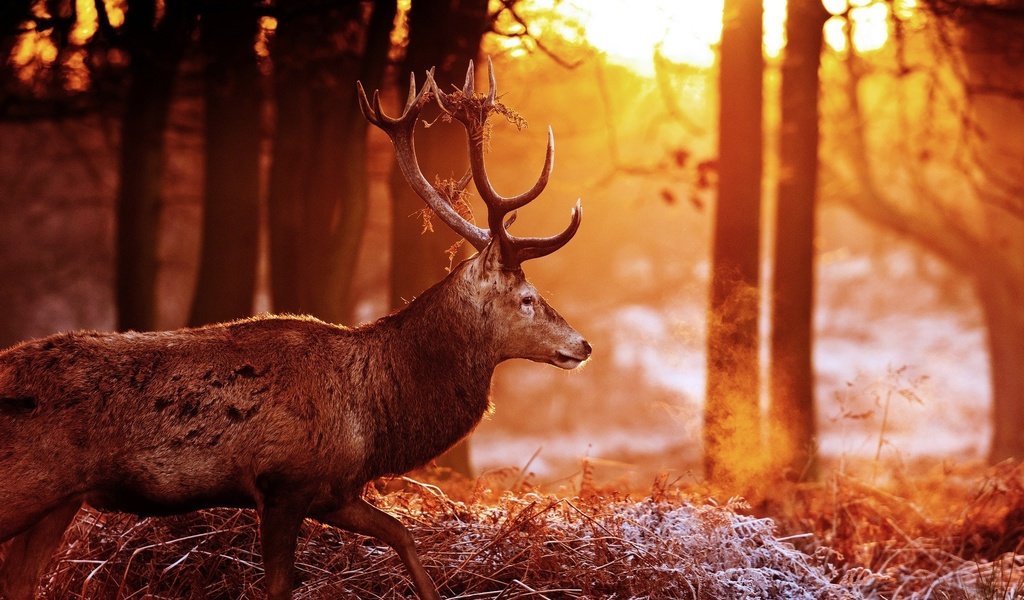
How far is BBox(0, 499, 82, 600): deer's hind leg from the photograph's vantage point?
5.76m

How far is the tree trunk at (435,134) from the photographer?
30.6ft

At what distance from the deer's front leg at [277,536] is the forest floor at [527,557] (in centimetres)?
43

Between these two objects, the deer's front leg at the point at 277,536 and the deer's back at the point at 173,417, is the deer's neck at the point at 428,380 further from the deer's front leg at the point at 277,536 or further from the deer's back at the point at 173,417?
the deer's front leg at the point at 277,536

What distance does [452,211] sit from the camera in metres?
6.45

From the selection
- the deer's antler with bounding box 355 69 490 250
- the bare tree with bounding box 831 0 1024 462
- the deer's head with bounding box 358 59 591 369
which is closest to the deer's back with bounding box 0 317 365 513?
the deer's head with bounding box 358 59 591 369

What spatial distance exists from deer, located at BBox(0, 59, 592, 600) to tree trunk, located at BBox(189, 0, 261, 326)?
5.23 meters

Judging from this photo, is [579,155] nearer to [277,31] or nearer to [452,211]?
[277,31]

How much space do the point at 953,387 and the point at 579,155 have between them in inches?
473

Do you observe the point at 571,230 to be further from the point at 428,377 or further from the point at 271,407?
the point at 271,407

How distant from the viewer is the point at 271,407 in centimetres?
552

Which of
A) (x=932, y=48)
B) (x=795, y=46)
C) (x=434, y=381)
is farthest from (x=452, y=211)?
(x=932, y=48)

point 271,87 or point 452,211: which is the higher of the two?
point 271,87

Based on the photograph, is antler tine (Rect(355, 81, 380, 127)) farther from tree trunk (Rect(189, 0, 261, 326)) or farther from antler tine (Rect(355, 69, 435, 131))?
tree trunk (Rect(189, 0, 261, 326))

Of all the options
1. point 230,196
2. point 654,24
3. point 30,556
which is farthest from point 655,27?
point 30,556
